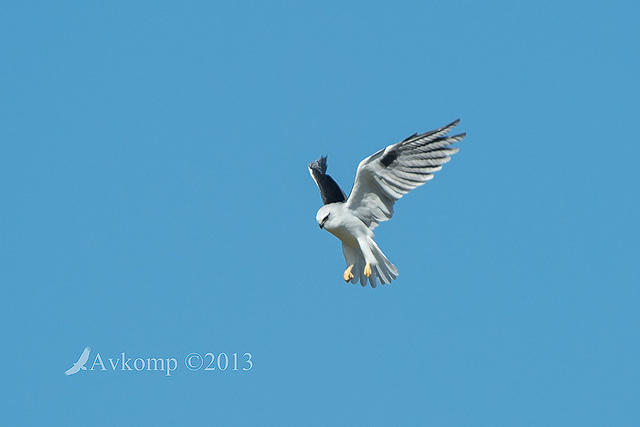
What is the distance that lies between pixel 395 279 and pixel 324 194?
1.98 m

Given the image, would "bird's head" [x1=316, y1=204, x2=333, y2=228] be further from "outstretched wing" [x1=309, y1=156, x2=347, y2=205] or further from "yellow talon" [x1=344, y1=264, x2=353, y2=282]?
"yellow talon" [x1=344, y1=264, x2=353, y2=282]

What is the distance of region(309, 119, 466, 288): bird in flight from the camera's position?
800 inches

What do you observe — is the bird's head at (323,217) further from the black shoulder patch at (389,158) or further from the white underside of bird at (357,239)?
the black shoulder patch at (389,158)

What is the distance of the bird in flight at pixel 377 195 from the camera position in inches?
800

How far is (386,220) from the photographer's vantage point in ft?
68.9

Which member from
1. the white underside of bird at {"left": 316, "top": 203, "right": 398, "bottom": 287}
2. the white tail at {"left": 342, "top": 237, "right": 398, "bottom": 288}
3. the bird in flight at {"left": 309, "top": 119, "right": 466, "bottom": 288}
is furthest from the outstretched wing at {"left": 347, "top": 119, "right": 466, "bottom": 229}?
the white tail at {"left": 342, "top": 237, "right": 398, "bottom": 288}

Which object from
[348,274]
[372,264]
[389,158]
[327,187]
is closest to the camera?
[389,158]

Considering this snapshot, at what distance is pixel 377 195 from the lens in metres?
20.9

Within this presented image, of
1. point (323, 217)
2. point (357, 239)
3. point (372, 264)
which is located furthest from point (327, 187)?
point (372, 264)

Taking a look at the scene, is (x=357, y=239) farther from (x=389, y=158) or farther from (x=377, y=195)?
(x=389, y=158)

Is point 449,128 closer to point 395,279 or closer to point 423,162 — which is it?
point 423,162

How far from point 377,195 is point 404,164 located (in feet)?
2.44

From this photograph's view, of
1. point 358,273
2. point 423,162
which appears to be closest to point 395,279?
point 358,273

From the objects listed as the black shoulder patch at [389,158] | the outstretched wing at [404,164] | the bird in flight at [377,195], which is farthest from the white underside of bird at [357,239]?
the black shoulder patch at [389,158]
